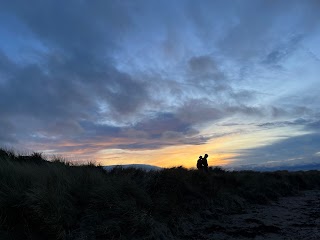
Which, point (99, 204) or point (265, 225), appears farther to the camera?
point (265, 225)

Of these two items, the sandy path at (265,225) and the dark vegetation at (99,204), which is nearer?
the dark vegetation at (99,204)

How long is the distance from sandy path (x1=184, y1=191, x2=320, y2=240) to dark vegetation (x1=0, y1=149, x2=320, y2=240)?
0.60 metres

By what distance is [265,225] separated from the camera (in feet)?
37.2

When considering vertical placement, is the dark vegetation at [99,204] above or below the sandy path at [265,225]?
above

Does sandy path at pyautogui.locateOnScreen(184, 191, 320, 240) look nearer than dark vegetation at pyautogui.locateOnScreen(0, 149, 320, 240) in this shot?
No

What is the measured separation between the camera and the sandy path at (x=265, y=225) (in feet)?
33.0

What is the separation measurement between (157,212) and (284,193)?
507 inches

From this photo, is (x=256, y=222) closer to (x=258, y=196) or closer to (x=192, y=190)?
(x=192, y=190)

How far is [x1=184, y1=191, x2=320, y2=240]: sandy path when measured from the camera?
10056mm

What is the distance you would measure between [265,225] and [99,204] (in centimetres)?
591

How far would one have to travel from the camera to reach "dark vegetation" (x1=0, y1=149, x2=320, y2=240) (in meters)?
7.48

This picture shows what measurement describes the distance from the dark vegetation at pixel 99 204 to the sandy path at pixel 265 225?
60 cm

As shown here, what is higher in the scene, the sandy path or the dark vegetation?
the dark vegetation

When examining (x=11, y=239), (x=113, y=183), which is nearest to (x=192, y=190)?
(x=113, y=183)
